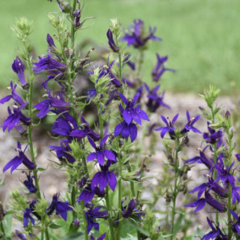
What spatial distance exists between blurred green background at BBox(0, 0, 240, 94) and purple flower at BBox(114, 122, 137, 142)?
2841 millimetres

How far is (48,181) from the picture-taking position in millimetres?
4418

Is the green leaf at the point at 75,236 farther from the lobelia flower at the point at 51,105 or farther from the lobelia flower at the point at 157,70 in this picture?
the lobelia flower at the point at 157,70

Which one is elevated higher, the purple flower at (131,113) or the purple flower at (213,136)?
the purple flower at (131,113)

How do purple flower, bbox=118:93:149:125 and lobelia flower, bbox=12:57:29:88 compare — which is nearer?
purple flower, bbox=118:93:149:125

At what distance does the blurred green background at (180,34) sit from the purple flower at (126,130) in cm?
284

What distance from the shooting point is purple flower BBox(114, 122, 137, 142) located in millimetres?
1637

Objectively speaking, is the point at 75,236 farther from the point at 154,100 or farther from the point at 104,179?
the point at 154,100

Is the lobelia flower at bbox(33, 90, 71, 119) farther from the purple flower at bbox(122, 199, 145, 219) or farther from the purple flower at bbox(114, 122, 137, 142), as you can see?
the purple flower at bbox(122, 199, 145, 219)

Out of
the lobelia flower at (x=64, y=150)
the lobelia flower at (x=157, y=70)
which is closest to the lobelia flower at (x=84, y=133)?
the lobelia flower at (x=64, y=150)

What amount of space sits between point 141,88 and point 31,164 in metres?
1.16

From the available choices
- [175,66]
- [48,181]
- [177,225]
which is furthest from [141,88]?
[175,66]

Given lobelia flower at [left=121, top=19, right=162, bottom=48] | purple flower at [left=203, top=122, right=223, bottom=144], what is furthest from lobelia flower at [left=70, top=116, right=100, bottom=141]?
lobelia flower at [left=121, top=19, right=162, bottom=48]

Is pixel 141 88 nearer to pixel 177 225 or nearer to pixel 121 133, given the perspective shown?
pixel 177 225

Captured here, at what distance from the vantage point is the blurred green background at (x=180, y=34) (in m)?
6.97
